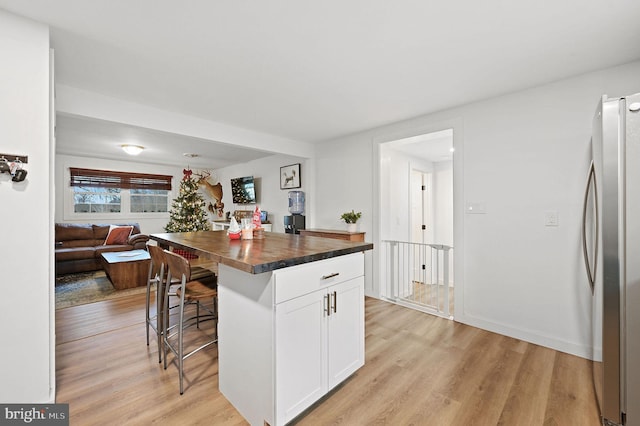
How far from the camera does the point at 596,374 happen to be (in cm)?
200

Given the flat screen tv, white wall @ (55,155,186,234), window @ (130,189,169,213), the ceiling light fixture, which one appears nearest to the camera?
the ceiling light fixture

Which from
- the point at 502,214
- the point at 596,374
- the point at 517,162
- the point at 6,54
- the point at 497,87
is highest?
the point at 497,87

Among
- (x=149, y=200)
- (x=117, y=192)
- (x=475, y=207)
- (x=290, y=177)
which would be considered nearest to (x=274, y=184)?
(x=290, y=177)

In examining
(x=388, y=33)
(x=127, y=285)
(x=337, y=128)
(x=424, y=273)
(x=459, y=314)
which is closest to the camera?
(x=388, y=33)

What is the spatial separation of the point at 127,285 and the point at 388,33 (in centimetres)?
458

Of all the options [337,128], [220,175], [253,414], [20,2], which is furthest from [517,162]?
[220,175]

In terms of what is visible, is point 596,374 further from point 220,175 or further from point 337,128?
point 220,175

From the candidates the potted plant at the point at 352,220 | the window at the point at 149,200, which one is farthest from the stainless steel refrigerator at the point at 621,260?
the window at the point at 149,200

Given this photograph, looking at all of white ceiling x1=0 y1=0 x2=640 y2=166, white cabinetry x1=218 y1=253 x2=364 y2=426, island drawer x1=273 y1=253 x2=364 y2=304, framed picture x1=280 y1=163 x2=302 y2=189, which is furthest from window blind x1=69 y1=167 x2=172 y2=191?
island drawer x1=273 y1=253 x2=364 y2=304

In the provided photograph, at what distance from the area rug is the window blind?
7.27 ft

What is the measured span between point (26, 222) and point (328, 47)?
214 cm

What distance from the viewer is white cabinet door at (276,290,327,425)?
1.42 meters

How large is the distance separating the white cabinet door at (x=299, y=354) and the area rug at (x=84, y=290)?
3.40 m

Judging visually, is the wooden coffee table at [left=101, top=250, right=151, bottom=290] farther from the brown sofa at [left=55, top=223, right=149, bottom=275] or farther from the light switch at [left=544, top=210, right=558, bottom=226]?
the light switch at [left=544, top=210, right=558, bottom=226]
